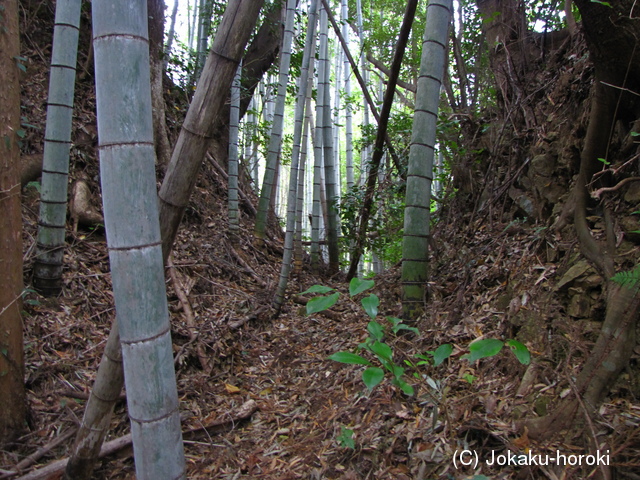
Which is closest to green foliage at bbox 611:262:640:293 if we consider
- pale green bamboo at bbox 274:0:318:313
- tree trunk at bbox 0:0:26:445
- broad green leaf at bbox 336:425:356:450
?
broad green leaf at bbox 336:425:356:450

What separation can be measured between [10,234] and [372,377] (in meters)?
1.88

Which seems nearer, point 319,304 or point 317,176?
point 319,304

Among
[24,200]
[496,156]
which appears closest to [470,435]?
[496,156]

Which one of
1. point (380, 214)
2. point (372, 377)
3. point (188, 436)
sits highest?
point (380, 214)

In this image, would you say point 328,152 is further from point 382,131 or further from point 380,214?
point 382,131

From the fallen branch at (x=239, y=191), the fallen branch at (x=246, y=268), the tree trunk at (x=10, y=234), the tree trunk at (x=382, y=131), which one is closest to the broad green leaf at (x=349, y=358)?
the tree trunk at (x=10, y=234)

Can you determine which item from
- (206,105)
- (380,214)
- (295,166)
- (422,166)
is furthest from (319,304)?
(380,214)

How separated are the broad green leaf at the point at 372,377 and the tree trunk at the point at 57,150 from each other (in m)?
2.71

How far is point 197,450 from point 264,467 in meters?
0.45

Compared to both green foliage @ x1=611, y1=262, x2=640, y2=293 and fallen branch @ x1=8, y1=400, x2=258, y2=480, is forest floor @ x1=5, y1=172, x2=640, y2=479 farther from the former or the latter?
green foliage @ x1=611, y1=262, x2=640, y2=293

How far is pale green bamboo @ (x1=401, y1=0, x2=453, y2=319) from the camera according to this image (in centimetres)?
245

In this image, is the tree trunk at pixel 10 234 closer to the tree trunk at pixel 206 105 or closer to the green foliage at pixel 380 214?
the tree trunk at pixel 206 105

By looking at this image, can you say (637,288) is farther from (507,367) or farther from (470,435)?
(470,435)

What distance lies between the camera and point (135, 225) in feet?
3.90
